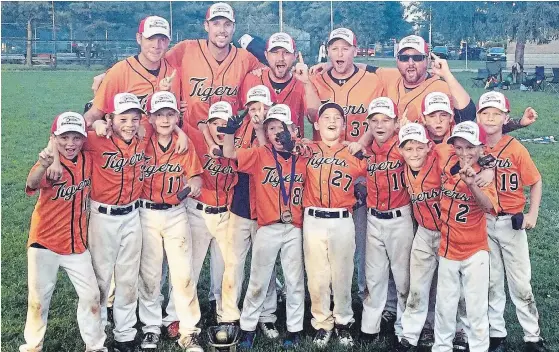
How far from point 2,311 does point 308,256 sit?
9.50 feet

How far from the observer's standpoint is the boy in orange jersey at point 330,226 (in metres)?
4.76

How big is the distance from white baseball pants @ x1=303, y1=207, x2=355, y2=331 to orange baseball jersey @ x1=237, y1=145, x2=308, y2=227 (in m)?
0.13

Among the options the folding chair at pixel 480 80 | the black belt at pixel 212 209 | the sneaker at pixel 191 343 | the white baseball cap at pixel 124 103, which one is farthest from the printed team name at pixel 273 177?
the folding chair at pixel 480 80

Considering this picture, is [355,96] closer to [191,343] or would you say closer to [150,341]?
[191,343]

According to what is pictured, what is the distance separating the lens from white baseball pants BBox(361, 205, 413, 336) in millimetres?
4836

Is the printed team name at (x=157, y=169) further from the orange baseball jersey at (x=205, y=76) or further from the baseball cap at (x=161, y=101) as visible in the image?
the orange baseball jersey at (x=205, y=76)

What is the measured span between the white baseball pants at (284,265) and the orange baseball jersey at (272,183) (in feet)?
0.32

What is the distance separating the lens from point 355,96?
17.9 ft

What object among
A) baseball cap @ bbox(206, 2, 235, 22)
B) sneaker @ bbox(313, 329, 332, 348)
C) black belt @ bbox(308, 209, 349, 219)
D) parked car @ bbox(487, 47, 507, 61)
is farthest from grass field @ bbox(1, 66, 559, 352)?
parked car @ bbox(487, 47, 507, 61)

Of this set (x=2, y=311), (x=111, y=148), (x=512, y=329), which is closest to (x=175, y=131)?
(x=111, y=148)

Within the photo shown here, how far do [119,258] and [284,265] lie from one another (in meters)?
1.35

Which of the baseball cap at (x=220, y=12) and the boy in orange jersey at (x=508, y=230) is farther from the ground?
the baseball cap at (x=220, y=12)

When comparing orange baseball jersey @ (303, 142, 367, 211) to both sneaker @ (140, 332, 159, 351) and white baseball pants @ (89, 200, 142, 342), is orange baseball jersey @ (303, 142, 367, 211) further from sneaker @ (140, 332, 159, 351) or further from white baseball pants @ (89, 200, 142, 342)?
sneaker @ (140, 332, 159, 351)

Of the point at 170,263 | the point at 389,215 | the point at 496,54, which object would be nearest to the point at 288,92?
the point at 389,215
